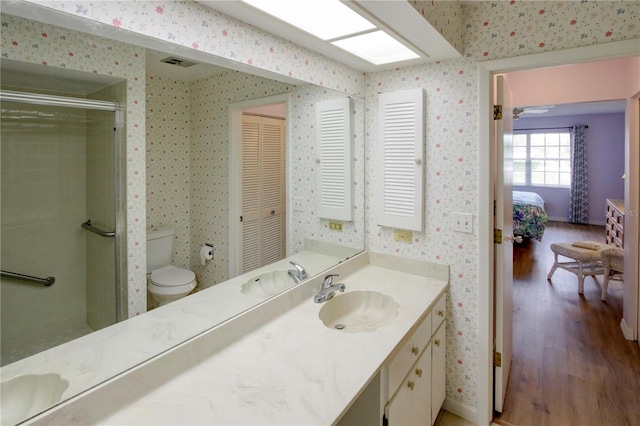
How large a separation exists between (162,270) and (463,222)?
1604mm

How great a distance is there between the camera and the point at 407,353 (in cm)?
157

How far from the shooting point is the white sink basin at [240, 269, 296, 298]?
5.19ft

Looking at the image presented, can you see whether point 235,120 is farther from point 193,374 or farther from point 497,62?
point 497,62

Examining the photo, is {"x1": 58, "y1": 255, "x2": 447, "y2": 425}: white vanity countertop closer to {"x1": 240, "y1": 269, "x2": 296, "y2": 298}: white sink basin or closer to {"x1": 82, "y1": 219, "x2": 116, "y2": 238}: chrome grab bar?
{"x1": 240, "y1": 269, "x2": 296, "y2": 298}: white sink basin

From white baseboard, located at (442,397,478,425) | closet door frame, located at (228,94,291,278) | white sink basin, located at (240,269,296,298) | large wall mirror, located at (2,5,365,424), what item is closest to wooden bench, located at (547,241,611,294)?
white baseboard, located at (442,397,478,425)

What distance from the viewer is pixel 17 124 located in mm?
859

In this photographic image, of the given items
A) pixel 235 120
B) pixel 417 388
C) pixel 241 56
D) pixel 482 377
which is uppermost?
pixel 241 56

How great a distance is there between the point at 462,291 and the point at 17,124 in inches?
83.5

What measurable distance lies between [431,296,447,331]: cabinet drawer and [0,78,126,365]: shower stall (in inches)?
59.0

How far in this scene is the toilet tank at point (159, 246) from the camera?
3.89ft

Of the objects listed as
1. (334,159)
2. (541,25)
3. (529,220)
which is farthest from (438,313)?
(529,220)

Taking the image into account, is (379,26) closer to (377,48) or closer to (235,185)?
(377,48)

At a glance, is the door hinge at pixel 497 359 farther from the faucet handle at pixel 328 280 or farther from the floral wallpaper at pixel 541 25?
the floral wallpaper at pixel 541 25

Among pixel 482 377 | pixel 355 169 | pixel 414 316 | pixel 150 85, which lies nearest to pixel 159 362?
pixel 150 85
